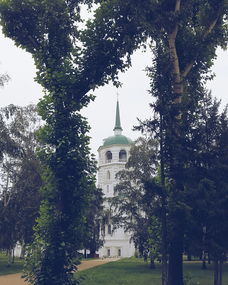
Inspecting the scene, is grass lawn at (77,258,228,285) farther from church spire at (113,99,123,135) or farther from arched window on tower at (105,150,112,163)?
church spire at (113,99,123,135)

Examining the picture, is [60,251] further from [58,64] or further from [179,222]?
[58,64]

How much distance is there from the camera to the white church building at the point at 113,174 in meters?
70.1

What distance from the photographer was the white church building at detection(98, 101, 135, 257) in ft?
230

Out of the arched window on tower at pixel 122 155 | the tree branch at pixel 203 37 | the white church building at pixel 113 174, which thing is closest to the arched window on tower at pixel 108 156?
the white church building at pixel 113 174

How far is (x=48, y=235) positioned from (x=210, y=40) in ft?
39.0

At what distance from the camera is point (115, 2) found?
17234 mm

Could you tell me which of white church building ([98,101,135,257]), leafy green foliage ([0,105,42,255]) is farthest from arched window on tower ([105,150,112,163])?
leafy green foliage ([0,105,42,255])

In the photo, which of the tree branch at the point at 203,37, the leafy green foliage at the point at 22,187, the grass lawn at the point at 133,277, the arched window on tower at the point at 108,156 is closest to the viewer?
the tree branch at the point at 203,37

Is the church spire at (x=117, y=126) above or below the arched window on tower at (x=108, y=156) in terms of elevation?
above

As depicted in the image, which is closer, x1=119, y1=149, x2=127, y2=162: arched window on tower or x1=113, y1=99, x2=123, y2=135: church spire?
x1=119, y1=149, x2=127, y2=162: arched window on tower

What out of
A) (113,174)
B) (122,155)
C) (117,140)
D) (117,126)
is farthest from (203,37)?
(117,126)

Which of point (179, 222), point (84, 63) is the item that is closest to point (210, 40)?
point (84, 63)

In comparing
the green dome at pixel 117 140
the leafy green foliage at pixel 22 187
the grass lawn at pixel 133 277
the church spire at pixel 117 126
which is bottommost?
the grass lawn at pixel 133 277

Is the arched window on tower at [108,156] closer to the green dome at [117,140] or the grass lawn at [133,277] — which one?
the green dome at [117,140]
